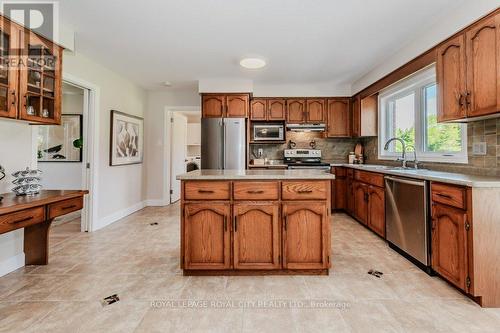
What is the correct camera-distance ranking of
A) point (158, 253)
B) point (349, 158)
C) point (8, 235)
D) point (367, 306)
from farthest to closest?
point (349, 158) → point (158, 253) → point (8, 235) → point (367, 306)

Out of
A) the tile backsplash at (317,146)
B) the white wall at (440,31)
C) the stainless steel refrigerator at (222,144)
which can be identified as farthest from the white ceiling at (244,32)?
the tile backsplash at (317,146)

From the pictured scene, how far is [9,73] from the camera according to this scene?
2.11 metres

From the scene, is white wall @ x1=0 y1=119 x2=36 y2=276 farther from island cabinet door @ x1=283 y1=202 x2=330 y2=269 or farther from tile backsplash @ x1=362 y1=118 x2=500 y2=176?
tile backsplash @ x1=362 y1=118 x2=500 y2=176

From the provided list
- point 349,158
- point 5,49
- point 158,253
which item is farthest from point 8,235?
point 349,158

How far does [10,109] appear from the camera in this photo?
212cm

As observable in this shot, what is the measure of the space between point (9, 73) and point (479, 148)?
164 inches

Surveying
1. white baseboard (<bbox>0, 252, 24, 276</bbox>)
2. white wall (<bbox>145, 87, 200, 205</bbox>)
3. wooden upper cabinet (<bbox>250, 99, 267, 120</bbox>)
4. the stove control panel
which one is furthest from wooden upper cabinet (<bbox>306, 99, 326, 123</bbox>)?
white baseboard (<bbox>0, 252, 24, 276</bbox>)

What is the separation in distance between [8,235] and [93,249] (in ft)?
2.54

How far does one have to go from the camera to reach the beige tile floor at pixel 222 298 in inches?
62.4

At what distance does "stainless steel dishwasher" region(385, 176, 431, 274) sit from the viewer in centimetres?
228

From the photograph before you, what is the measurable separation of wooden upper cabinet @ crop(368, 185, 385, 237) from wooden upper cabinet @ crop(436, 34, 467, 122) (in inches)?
42.8

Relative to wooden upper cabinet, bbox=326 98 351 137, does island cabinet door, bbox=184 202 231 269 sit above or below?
below

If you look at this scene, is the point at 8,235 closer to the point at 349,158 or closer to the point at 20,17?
the point at 20,17

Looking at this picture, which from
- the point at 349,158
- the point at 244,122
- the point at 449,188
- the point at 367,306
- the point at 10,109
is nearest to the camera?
the point at 367,306
